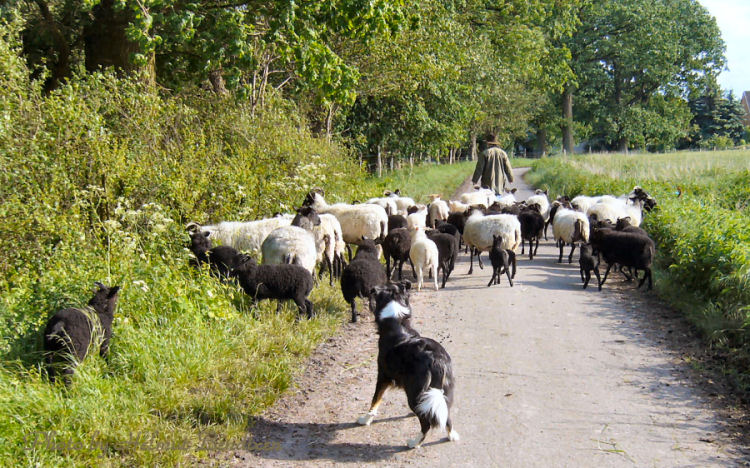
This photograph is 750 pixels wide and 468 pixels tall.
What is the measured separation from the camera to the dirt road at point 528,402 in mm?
4355

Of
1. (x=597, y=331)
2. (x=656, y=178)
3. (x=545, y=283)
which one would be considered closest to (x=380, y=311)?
(x=597, y=331)

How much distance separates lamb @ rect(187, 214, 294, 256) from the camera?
926cm

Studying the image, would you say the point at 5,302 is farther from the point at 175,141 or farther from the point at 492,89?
the point at 492,89

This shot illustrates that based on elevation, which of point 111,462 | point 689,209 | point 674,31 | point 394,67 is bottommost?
point 111,462

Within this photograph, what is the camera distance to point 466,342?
695cm

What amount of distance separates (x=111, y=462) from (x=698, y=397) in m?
4.65

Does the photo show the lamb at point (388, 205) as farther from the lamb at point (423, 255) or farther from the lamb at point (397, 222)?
the lamb at point (423, 255)

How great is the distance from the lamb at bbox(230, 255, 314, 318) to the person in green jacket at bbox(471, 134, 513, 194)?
10414 millimetres

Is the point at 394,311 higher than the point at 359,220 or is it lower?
lower

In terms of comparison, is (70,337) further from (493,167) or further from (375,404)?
(493,167)

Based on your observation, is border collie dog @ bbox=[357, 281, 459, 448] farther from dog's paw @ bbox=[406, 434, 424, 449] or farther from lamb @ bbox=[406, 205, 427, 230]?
lamb @ bbox=[406, 205, 427, 230]

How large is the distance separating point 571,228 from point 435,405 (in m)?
8.25

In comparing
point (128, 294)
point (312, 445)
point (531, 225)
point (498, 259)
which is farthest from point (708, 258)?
point (128, 294)

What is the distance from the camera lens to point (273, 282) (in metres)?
7.26
